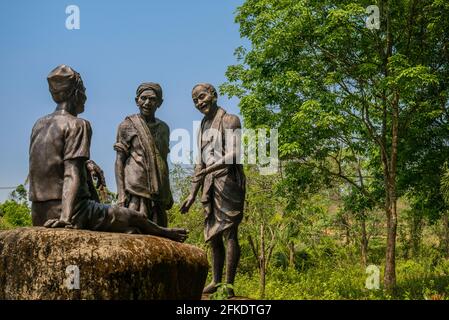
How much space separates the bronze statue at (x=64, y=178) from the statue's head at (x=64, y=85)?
145 millimetres

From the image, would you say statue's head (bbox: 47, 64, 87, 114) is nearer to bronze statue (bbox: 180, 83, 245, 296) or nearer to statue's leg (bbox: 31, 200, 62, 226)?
statue's leg (bbox: 31, 200, 62, 226)

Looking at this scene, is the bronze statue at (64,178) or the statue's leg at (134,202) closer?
the bronze statue at (64,178)

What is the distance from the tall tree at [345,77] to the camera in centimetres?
1582

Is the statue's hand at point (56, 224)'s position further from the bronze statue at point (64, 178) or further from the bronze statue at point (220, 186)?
the bronze statue at point (220, 186)

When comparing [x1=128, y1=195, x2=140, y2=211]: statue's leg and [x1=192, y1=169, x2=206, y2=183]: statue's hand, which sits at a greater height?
[x1=192, y1=169, x2=206, y2=183]: statue's hand

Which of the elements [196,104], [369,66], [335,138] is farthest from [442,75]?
[196,104]

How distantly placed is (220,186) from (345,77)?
10.9 meters

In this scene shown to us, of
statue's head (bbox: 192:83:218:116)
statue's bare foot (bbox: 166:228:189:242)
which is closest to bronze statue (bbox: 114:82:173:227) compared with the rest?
statue's head (bbox: 192:83:218:116)

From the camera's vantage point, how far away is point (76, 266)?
425cm

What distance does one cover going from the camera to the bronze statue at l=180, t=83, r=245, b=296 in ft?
22.0

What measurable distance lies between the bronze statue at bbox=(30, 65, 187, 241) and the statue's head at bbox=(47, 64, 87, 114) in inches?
5.7

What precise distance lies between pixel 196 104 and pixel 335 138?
10272 mm

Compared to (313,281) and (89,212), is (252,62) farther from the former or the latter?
(89,212)

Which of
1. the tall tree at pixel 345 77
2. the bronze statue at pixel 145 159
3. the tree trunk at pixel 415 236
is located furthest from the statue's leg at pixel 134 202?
the tree trunk at pixel 415 236
